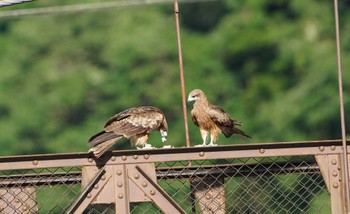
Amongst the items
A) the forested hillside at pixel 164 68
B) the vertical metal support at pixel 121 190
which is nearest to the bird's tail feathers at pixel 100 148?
the vertical metal support at pixel 121 190

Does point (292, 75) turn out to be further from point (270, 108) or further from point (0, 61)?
point (0, 61)

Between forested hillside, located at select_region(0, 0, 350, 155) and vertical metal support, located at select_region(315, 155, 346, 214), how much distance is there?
1895 cm

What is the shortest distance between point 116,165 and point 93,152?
0.20 m

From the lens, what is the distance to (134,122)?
14.1 meters

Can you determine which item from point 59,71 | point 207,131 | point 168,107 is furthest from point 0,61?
point 207,131

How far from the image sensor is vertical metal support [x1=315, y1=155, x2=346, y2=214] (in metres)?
12.6

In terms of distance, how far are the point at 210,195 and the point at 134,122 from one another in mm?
1216

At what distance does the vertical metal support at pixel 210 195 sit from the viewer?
1316 cm

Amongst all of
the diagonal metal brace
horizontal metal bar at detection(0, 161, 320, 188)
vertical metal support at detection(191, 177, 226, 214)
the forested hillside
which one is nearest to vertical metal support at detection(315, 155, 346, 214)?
horizontal metal bar at detection(0, 161, 320, 188)

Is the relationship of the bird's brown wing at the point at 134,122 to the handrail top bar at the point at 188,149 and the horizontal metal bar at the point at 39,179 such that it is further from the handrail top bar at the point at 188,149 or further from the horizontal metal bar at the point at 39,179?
the handrail top bar at the point at 188,149

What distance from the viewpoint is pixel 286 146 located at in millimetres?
12641

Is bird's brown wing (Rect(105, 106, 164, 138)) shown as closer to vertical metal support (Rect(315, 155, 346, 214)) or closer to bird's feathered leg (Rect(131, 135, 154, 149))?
bird's feathered leg (Rect(131, 135, 154, 149))

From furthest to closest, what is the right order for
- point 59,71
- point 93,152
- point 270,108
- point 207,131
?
point 59,71 → point 270,108 → point 207,131 → point 93,152

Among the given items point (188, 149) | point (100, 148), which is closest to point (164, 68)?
point (100, 148)
